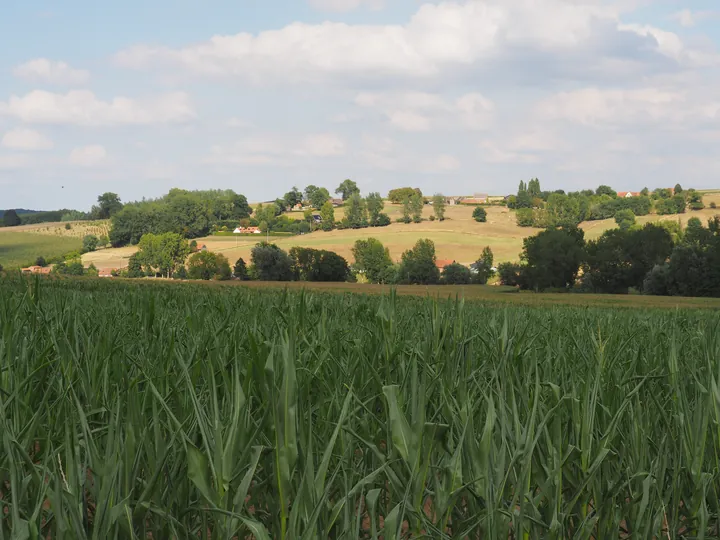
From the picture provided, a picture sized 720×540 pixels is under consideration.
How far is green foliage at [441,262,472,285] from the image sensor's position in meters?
110

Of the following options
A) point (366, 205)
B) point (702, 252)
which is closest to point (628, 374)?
point (702, 252)

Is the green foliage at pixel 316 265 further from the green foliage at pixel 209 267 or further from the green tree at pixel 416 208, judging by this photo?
the green tree at pixel 416 208

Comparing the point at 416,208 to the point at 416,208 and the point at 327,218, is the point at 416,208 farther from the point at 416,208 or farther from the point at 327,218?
the point at 327,218

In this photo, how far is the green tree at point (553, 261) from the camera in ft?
313

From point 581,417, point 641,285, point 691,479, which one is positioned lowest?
point 641,285

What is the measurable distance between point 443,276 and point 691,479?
4295 inches

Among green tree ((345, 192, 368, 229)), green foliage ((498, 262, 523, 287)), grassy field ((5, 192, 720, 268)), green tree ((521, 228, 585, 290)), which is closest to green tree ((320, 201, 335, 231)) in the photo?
green tree ((345, 192, 368, 229))

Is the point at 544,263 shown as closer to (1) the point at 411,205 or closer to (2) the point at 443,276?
(2) the point at 443,276

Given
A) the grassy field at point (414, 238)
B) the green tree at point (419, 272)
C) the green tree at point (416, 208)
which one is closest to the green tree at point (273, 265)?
the green tree at point (419, 272)

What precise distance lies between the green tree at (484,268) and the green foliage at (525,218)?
56.6m

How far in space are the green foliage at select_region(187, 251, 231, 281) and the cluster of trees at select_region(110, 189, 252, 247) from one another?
33887mm

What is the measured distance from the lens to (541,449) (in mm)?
2215

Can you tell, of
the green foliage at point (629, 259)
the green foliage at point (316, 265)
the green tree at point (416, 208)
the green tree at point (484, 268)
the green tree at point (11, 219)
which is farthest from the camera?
the green tree at point (11, 219)

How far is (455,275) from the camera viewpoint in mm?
110312
